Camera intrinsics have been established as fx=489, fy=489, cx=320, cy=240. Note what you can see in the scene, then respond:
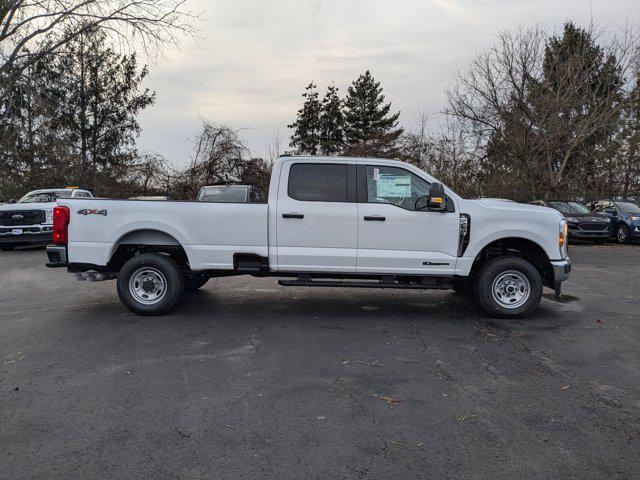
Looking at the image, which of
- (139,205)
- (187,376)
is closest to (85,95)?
(139,205)

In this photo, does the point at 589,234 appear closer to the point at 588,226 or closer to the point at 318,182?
the point at 588,226

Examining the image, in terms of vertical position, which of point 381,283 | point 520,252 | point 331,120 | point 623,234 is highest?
point 331,120

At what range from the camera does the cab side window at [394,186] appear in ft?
21.5

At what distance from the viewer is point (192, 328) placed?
242 inches

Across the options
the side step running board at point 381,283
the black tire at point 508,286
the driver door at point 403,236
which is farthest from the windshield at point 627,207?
the driver door at point 403,236

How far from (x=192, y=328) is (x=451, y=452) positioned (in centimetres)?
385

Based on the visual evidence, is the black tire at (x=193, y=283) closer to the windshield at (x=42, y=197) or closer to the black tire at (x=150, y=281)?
the black tire at (x=150, y=281)

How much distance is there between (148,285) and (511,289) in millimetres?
5003

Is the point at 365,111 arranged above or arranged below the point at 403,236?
above

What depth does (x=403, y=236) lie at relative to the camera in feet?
21.3

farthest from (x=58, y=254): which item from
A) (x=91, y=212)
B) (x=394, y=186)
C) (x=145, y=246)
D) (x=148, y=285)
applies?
(x=394, y=186)

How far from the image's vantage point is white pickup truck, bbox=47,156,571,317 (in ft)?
21.3

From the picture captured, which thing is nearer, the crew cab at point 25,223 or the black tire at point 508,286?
the black tire at point 508,286

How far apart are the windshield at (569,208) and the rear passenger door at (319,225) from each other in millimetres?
14792
